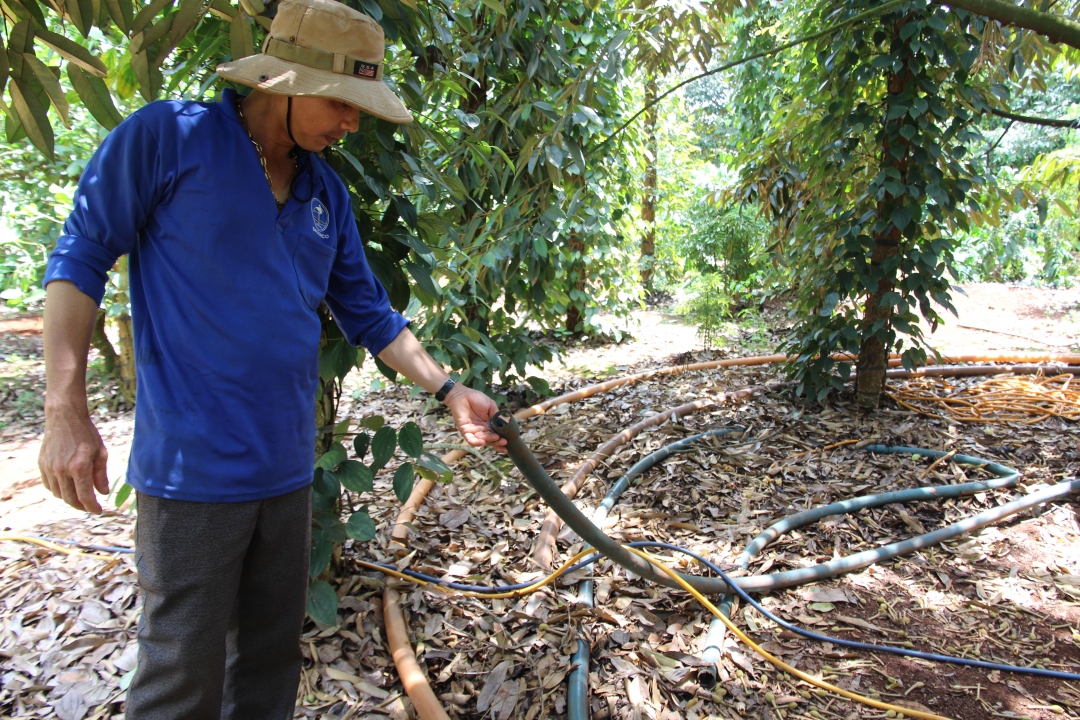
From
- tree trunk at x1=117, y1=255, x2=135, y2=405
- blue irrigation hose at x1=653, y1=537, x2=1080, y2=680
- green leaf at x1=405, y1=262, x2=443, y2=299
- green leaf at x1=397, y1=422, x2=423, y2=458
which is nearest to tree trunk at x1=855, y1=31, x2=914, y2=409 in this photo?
blue irrigation hose at x1=653, y1=537, x2=1080, y2=680

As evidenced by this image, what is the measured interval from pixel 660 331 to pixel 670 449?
13.1 feet

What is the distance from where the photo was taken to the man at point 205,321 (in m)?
1.03

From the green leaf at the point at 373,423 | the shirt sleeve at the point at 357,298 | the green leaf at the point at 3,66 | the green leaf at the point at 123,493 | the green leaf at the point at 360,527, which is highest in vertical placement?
the green leaf at the point at 3,66

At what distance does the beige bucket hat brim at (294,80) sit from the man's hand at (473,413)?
604 mm

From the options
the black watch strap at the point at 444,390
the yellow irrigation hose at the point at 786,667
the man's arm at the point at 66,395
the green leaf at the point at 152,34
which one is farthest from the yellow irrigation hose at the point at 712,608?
the green leaf at the point at 152,34

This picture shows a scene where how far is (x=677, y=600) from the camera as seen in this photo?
218 centimetres

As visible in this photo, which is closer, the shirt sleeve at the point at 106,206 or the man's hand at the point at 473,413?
the shirt sleeve at the point at 106,206

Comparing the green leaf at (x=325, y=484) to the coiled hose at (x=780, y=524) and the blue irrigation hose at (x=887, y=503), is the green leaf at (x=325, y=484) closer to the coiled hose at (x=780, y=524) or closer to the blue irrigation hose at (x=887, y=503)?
the coiled hose at (x=780, y=524)

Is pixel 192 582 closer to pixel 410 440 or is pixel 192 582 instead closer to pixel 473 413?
pixel 473 413

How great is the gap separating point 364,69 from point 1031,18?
1543 mm

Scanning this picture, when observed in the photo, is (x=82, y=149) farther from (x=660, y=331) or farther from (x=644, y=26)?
(x=660, y=331)

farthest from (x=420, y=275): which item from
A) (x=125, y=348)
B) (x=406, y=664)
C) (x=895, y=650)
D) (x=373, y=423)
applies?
(x=125, y=348)

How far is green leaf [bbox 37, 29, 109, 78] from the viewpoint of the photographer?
113 centimetres

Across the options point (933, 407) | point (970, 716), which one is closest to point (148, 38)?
point (970, 716)
